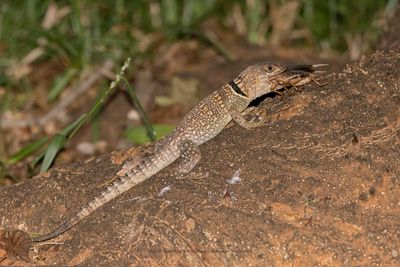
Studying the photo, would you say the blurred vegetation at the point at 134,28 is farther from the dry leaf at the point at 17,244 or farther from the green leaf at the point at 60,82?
the dry leaf at the point at 17,244

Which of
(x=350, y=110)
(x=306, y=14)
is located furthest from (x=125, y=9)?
(x=350, y=110)

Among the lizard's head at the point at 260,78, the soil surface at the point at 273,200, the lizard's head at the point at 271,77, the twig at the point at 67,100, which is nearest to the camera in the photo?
the soil surface at the point at 273,200

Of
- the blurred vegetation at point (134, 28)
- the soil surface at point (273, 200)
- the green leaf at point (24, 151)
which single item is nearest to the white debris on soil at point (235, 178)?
the soil surface at point (273, 200)

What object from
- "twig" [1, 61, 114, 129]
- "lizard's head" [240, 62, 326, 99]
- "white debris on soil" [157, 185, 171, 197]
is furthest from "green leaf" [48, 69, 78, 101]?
"white debris on soil" [157, 185, 171, 197]

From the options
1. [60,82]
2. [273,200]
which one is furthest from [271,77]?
[60,82]

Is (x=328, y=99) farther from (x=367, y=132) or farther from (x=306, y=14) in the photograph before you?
(x=306, y=14)

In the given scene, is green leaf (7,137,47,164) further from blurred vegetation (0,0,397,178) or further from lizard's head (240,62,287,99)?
lizard's head (240,62,287,99)
